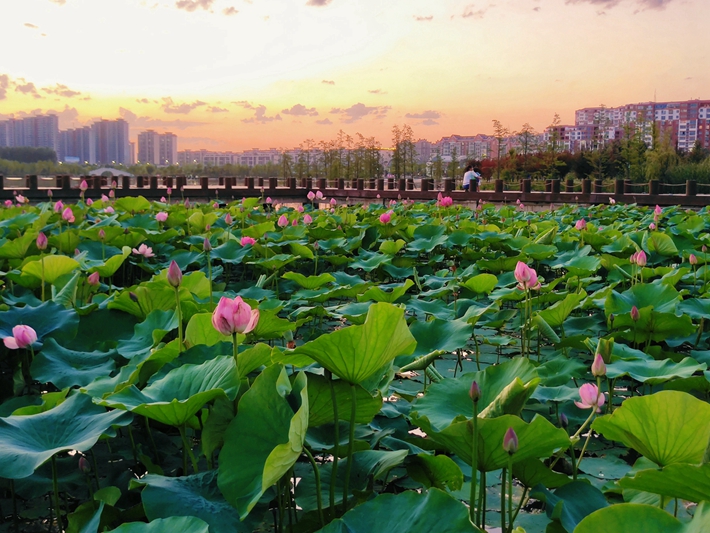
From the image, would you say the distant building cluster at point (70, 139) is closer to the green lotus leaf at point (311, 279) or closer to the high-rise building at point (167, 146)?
the high-rise building at point (167, 146)

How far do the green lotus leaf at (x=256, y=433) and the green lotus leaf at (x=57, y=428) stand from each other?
230 mm

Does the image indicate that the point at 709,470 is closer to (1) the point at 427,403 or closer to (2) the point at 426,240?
(1) the point at 427,403

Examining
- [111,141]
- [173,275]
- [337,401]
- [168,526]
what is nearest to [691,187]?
[173,275]

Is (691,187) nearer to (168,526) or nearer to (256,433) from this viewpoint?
(256,433)

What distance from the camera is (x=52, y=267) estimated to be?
242 centimetres

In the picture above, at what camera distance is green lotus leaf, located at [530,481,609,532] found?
104cm

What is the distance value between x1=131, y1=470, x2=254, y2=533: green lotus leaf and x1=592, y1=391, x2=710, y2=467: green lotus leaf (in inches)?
22.6

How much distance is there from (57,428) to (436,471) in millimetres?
653

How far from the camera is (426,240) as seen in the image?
405 centimetres

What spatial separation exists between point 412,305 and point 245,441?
156 centimetres

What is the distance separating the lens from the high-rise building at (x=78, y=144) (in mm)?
96125

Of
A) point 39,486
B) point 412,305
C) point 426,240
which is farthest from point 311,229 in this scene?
point 39,486

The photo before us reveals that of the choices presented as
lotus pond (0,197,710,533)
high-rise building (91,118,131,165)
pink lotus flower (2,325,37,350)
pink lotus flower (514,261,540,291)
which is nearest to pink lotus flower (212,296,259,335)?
lotus pond (0,197,710,533)

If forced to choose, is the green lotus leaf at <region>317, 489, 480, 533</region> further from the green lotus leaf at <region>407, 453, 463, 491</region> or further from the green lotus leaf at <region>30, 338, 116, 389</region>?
the green lotus leaf at <region>30, 338, 116, 389</region>
